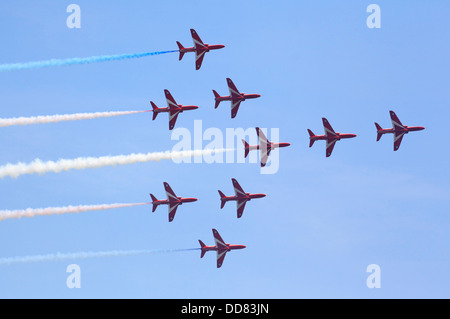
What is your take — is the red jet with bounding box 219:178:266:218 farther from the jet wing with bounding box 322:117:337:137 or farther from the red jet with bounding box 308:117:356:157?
the jet wing with bounding box 322:117:337:137

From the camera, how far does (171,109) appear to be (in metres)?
136

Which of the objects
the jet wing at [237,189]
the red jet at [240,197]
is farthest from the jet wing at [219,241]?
the jet wing at [237,189]

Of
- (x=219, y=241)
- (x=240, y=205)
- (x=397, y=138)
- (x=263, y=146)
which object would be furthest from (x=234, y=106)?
(x=397, y=138)

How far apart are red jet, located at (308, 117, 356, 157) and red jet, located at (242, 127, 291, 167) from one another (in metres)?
3.28

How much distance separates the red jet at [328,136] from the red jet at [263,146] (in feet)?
10.8

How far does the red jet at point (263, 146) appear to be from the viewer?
136m

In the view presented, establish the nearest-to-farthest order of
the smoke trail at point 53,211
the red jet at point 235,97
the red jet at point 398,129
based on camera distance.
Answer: the smoke trail at point 53,211
the red jet at point 235,97
the red jet at point 398,129

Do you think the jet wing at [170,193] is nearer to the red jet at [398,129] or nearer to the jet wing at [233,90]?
the jet wing at [233,90]

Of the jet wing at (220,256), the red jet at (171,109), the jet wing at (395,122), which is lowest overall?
the jet wing at (220,256)

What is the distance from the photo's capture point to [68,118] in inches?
4961
